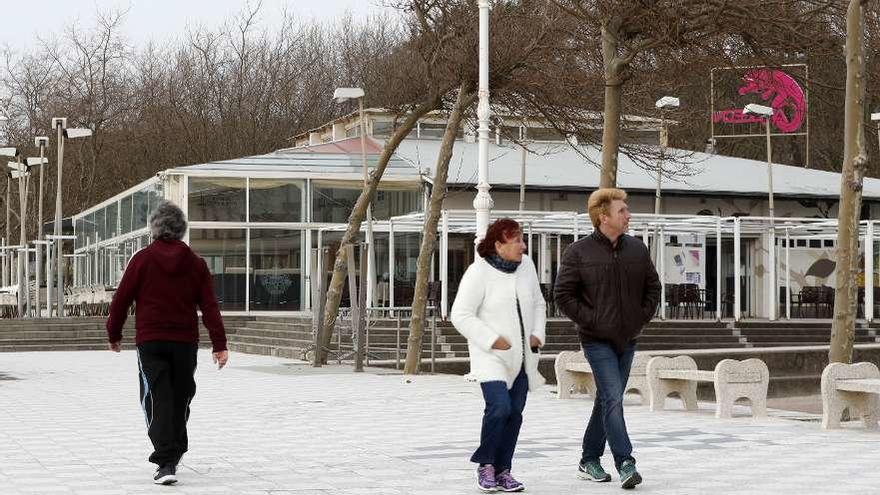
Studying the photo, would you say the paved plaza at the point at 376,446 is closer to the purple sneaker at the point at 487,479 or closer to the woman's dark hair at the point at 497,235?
the purple sneaker at the point at 487,479

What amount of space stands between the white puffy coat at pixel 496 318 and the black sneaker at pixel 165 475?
1.97 metres

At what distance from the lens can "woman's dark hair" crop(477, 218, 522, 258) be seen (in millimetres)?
9227

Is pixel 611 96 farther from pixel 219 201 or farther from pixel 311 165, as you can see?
pixel 311 165

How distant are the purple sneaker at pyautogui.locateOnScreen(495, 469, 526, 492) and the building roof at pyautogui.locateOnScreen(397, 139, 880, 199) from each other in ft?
106

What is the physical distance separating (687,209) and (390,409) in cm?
3059

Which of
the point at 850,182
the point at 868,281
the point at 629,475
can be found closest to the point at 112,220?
the point at 868,281

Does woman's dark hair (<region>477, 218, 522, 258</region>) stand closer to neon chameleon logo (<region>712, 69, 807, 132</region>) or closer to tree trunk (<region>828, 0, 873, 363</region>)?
tree trunk (<region>828, 0, 873, 363</region>)

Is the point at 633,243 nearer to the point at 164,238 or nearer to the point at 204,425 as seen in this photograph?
the point at 164,238

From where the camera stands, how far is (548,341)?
31281 mm

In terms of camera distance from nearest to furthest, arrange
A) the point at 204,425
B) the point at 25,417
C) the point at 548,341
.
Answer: the point at 204,425
the point at 25,417
the point at 548,341

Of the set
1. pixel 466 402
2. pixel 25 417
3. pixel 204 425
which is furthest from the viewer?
pixel 466 402

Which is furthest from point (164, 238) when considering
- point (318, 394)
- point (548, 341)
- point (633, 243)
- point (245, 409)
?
point (548, 341)

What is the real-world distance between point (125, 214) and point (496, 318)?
41342mm

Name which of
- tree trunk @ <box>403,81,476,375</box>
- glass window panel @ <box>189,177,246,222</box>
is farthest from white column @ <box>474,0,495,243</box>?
glass window panel @ <box>189,177,246,222</box>
